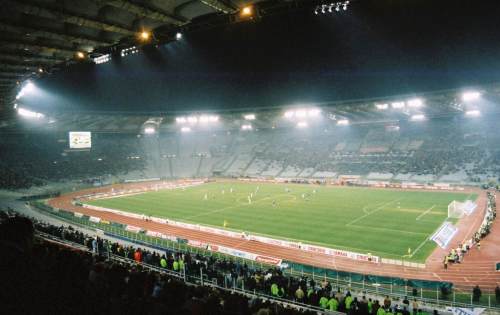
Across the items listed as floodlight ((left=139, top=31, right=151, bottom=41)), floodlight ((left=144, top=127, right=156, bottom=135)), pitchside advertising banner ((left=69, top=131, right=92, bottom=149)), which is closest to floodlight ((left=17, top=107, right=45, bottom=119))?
pitchside advertising banner ((left=69, top=131, right=92, bottom=149))

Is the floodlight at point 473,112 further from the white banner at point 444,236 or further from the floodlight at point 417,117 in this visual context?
the white banner at point 444,236

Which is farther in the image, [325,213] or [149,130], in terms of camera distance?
[149,130]

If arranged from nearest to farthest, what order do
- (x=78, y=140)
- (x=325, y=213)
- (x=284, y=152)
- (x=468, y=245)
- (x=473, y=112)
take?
(x=468, y=245) → (x=325, y=213) → (x=78, y=140) → (x=473, y=112) → (x=284, y=152)

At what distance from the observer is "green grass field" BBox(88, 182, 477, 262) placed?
25422 millimetres

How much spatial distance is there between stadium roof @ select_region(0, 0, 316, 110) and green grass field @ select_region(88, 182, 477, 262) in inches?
765

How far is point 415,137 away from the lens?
6794 centimetres

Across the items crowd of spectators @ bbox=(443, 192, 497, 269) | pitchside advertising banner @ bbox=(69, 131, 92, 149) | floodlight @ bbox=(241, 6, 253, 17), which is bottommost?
crowd of spectators @ bbox=(443, 192, 497, 269)

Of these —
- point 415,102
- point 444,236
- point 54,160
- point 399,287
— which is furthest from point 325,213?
point 54,160

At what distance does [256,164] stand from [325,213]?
152 feet

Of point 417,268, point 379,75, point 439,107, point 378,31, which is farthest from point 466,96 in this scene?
point 417,268

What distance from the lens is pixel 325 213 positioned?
3453cm

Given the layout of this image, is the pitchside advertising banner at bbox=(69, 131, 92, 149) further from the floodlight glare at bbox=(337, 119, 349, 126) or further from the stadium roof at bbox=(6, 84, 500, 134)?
the floodlight glare at bbox=(337, 119, 349, 126)

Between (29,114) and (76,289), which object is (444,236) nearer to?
(76,289)

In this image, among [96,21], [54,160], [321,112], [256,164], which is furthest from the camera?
[256,164]
